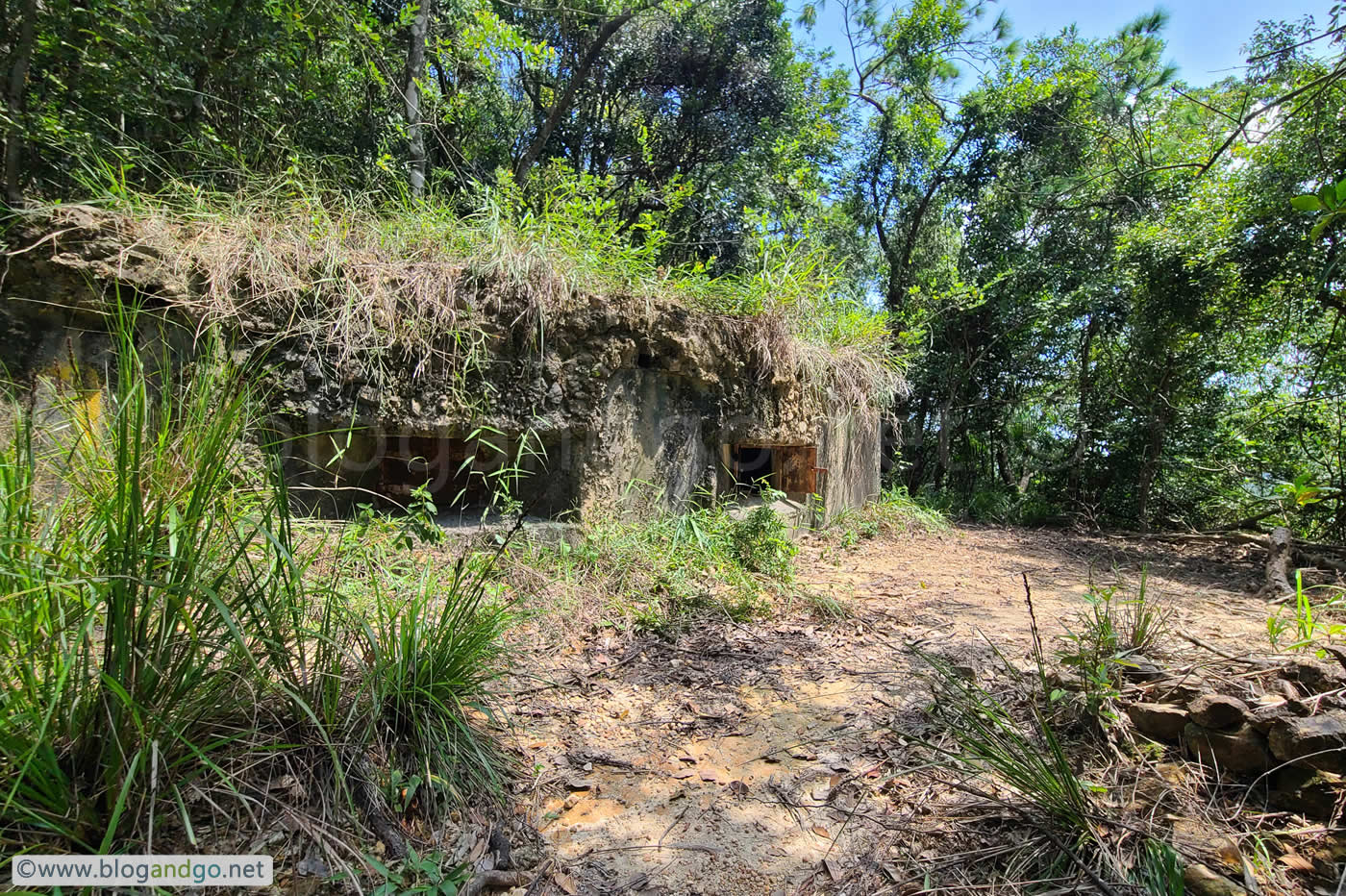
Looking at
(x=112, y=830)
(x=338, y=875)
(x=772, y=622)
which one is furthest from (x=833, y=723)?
(x=112, y=830)

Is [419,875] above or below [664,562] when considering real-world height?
below

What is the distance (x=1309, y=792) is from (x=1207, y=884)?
1.54 ft

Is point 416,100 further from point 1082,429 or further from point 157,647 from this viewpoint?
point 1082,429

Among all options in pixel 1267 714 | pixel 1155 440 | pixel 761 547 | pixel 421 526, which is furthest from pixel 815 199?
pixel 1267 714

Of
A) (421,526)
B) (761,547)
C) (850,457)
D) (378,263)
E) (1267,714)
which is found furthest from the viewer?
(850,457)

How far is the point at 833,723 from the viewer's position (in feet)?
7.07

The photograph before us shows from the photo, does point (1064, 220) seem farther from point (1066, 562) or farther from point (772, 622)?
point (772, 622)

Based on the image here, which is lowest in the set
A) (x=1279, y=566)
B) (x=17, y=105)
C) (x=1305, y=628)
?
(x=1279, y=566)

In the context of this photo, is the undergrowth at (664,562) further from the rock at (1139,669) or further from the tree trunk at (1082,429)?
the tree trunk at (1082,429)

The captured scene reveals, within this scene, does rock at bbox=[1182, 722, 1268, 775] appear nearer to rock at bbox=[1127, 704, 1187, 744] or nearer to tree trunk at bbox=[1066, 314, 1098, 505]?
rock at bbox=[1127, 704, 1187, 744]

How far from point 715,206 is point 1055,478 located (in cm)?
653

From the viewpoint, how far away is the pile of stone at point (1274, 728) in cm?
144

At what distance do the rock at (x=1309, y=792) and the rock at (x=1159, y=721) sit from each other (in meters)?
0.21

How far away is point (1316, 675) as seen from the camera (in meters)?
1.69
